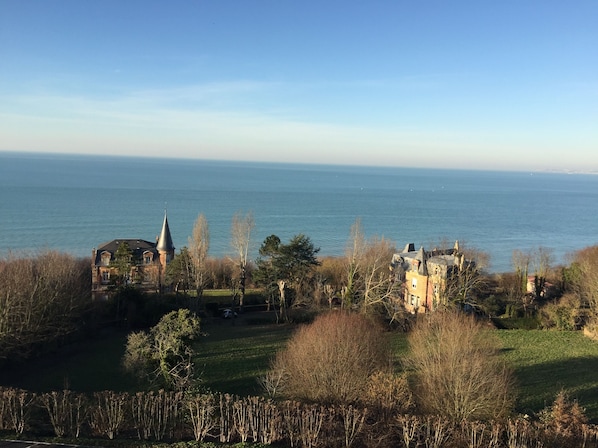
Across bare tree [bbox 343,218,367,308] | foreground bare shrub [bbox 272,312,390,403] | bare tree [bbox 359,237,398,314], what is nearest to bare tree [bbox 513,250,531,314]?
bare tree [bbox 359,237,398,314]

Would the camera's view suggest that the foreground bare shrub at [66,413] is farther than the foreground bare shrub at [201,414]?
Yes

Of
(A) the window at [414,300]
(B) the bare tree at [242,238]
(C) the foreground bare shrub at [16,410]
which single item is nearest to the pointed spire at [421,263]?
(A) the window at [414,300]

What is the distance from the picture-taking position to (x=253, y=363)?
76.9ft

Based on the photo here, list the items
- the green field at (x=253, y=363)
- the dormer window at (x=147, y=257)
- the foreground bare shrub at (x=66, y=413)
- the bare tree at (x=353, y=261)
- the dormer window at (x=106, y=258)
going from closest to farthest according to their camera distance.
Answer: the foreground bare shrub at (x=66, y=413) < the green field at (x=253, y=363) < the bare tree at (x=353, y=261) < the dormer window at (x=106, y=258) < the dormer window at (x=147, y=257)

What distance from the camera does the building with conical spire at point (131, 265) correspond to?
31891mm

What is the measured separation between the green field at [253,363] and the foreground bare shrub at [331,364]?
163 inches

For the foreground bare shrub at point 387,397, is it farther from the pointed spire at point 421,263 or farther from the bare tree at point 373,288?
the pointed spire at point 421,263

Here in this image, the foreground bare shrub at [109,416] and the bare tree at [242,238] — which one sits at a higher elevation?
the bare tree at [242,238]

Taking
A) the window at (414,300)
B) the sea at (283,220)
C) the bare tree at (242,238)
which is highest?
the bare tree at (242,238)

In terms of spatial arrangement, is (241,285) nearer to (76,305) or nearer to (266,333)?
(266,333)

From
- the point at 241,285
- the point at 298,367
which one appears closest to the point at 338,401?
the point at 298,367

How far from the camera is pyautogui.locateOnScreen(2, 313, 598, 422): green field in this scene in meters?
19.9

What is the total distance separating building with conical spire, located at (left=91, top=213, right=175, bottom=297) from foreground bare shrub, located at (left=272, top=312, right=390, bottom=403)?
61.0ft

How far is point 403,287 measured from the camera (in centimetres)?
3809
